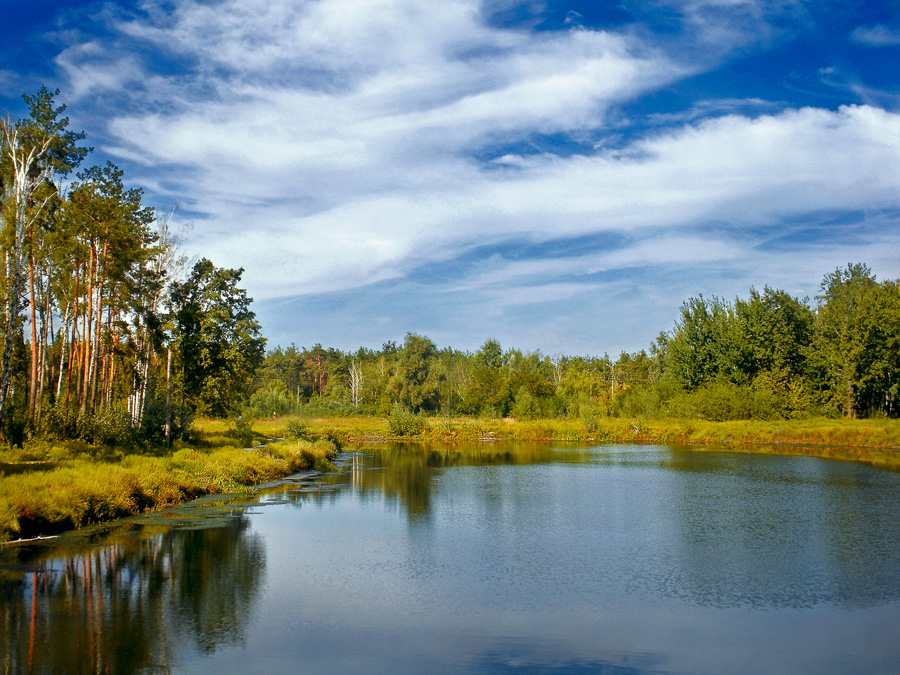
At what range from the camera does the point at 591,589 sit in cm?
1248

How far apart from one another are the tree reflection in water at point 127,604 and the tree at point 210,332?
49.4ft

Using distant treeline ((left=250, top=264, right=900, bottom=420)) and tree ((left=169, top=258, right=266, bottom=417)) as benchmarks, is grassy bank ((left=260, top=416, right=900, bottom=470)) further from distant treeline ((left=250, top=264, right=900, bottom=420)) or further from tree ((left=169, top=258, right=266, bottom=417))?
tree ((left=169, top=258, right=266, bottom=417))

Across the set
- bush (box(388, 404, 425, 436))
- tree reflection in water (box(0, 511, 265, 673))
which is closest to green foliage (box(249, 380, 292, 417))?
bush (box(388, 404, 425, 436))

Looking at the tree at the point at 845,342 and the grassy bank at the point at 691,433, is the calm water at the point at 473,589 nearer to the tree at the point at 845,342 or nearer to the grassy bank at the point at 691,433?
the grassy bank at the point at 691,433

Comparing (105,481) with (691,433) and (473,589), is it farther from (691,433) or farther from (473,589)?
(691,433)

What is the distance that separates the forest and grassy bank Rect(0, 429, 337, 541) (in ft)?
9.27

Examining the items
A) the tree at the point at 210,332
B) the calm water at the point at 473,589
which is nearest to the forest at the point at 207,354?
the tree at the point at 210,332

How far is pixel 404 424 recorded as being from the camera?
214 feet

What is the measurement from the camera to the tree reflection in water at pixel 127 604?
8688 millimetres

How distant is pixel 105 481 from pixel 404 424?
4714cm

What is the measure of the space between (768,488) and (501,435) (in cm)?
3936

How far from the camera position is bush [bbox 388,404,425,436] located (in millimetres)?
65125

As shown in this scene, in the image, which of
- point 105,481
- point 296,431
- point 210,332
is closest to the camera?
point 105,481

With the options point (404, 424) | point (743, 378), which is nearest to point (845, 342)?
point (743, 378)
